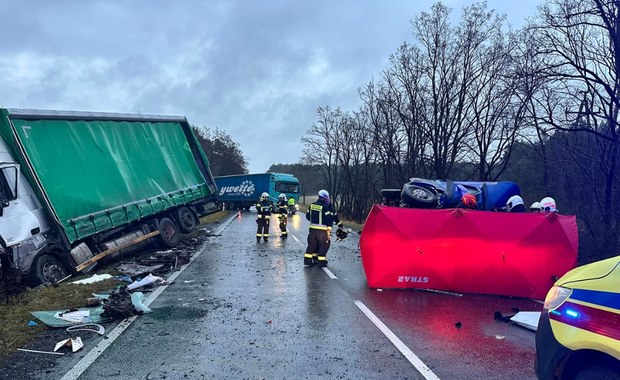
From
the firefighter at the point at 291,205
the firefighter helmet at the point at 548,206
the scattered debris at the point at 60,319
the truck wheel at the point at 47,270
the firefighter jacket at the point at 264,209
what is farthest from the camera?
the firefighter at the point at 291,205

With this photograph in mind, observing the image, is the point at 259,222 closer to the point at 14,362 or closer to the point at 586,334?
the point at 14,362

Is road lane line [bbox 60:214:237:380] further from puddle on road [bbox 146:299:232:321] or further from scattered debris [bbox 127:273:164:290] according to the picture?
scattered debris [bbox 127:273:164:290]

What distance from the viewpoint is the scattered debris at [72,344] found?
5046 mm

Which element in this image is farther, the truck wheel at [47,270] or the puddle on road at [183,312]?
the truck wheel at [47,270]

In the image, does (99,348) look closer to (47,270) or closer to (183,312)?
(183,312)

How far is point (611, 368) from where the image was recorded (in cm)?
261

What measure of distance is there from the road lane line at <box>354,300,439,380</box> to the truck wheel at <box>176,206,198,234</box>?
31.5ft

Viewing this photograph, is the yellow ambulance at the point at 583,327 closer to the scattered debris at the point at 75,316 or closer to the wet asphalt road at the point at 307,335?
the wet asphalt road at the point at 307,335

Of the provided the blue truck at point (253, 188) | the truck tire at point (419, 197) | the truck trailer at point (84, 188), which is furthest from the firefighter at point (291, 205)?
the truck tire at point (419, 197)

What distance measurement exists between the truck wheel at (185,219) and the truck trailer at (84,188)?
3 cm

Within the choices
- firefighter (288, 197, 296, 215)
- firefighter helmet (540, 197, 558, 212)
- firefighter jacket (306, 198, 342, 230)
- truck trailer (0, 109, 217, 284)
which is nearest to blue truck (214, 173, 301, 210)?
firefighter (288, 197, 296, 215)

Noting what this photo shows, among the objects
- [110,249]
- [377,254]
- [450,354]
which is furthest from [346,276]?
[110,249]

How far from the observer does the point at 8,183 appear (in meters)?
8.30

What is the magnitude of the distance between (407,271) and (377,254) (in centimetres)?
60
